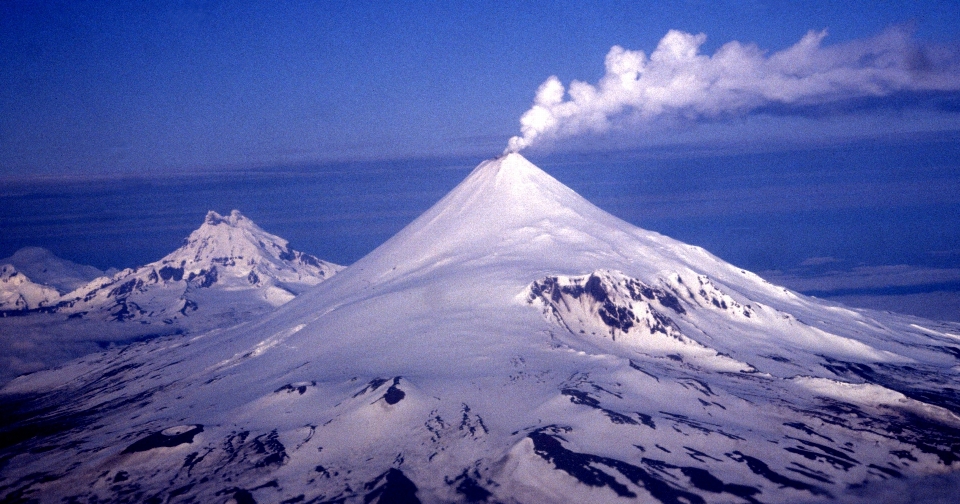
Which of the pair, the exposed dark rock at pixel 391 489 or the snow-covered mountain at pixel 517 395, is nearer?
the exposed dark rock at pixel 391 489

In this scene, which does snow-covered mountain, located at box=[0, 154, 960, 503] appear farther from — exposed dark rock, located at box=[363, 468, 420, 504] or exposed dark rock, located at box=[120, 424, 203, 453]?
exposed dark rock, located at box=[120, 424, 203, 453]

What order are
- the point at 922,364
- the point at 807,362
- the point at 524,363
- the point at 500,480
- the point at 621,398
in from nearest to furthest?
the point at 500,480 < the point at 621,398 < the point at 524,363 < the point at 807,362 < the point at 922,364

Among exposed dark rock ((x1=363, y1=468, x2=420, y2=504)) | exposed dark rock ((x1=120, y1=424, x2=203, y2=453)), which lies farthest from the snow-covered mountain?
exposed dark rock ((x1=120, y1=424, x2=203, y2=453))

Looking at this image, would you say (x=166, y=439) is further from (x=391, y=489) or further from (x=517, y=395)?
(x=517, y=395)

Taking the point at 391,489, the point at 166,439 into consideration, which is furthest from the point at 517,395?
the point at 166,439

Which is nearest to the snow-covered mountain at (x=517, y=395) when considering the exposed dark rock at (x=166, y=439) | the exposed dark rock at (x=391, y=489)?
the exposed dark rock at (x=391, y=489)

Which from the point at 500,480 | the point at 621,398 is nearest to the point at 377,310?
the point at 621,398

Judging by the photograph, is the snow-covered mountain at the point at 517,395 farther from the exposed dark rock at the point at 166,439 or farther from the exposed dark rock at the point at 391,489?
the exposed dark rock at the point at 166,439

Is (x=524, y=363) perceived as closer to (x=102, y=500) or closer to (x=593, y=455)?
(x=593, y=455)

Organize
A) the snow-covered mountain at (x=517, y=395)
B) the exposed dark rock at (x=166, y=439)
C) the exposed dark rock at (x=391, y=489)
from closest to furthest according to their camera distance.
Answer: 1. the exposed dark rock at (x=391, y=489)
2. the snow-covered mountain at (x=517, y=395)
3. the exposed dark rock at (x=166, y=439)
